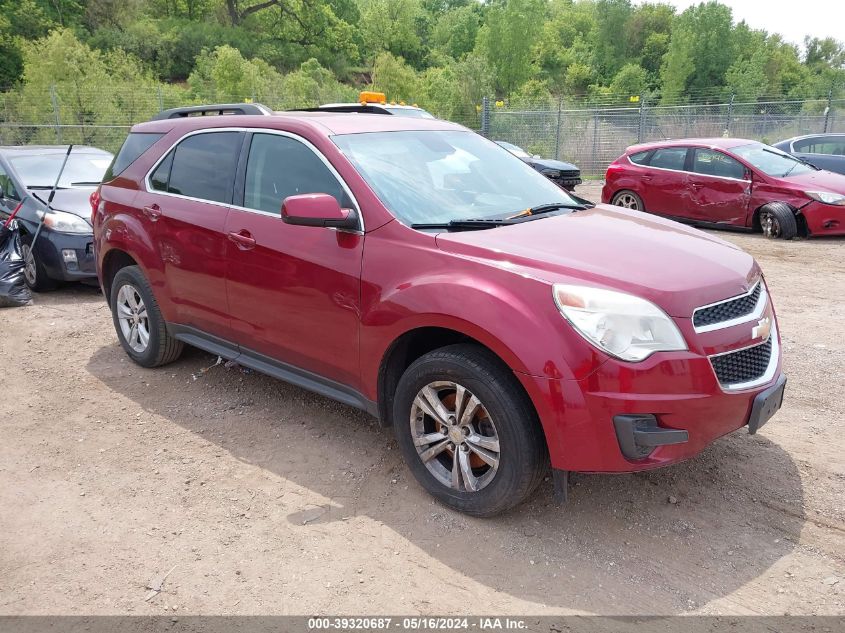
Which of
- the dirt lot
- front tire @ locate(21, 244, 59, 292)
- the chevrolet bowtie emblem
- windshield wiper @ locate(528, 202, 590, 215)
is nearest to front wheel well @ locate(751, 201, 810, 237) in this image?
the dirt lot

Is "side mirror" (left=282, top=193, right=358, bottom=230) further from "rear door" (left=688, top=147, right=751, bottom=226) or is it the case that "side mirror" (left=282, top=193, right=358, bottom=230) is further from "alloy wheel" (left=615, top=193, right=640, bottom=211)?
"alloy wheel" (left=615, top=193, right=640, bottom=211)

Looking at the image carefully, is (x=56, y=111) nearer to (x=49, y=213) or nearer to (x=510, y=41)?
(x=49, y=213)

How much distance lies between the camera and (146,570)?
296cm

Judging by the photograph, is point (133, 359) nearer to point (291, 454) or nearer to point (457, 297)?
point (291, 454)

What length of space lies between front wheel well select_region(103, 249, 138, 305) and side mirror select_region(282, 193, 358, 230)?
2.34 meters

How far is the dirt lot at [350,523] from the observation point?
2758 mm

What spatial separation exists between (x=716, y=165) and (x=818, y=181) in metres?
1.46

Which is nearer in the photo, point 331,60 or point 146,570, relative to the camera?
point 146,570

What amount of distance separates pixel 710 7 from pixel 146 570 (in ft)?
276

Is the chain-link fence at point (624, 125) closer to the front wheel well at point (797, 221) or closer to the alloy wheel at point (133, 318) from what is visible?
the front wheel well at point (797, 221)

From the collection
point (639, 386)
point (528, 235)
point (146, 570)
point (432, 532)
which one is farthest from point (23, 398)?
point (639, 386)

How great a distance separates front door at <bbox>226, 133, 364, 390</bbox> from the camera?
3547mm

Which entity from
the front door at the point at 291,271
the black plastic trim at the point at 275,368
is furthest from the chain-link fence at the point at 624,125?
the front door at the point at 291,271

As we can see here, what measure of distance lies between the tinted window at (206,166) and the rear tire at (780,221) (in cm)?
873
